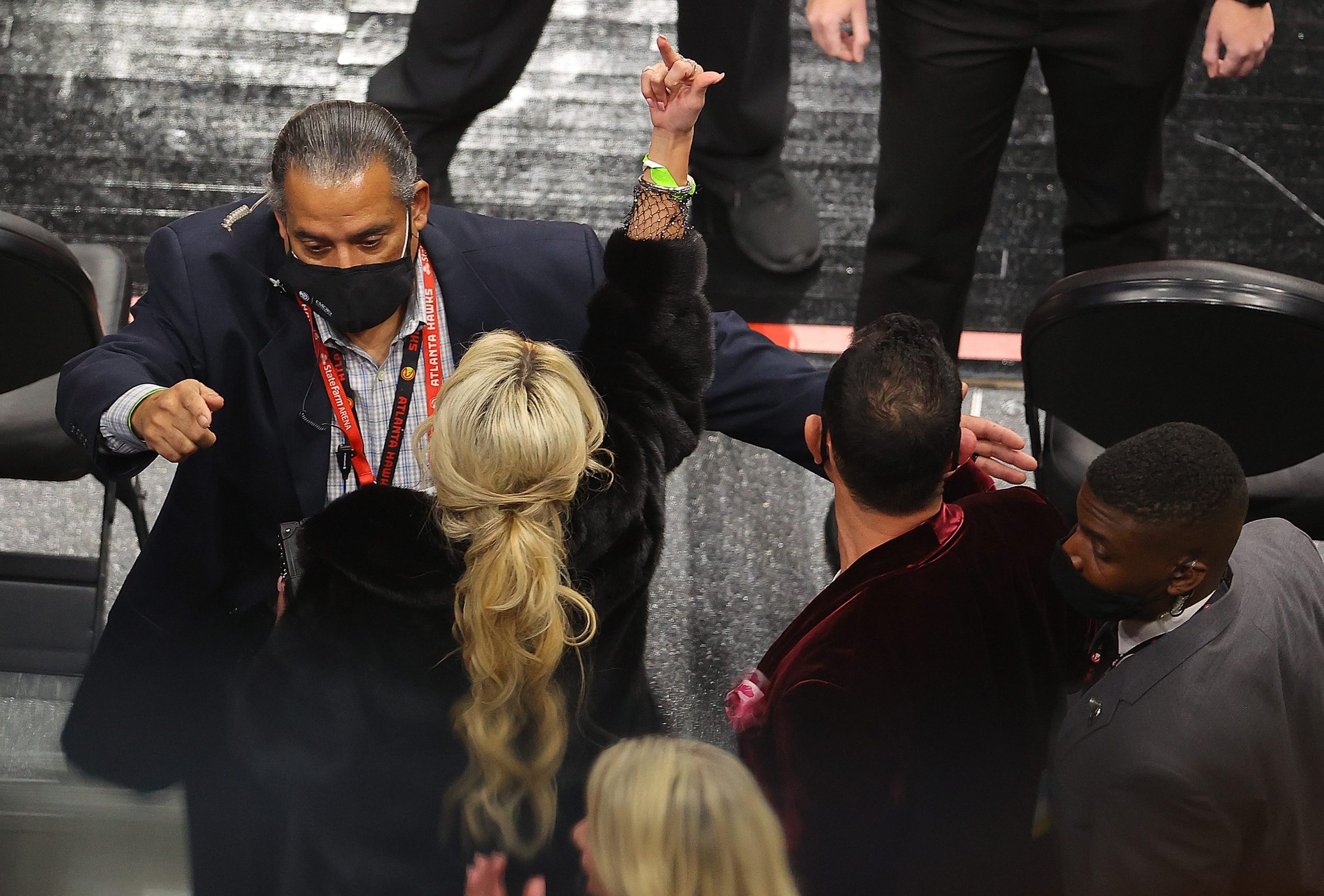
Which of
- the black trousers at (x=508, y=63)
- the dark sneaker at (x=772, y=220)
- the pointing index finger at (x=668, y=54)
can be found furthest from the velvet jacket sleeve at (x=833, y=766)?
the black trousers at (x=508, y=63)

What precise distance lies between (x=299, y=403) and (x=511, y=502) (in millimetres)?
510

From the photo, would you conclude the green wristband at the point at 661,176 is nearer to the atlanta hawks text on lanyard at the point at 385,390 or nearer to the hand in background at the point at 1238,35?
the atlanta hawks text on lanyard at the point at 385,390

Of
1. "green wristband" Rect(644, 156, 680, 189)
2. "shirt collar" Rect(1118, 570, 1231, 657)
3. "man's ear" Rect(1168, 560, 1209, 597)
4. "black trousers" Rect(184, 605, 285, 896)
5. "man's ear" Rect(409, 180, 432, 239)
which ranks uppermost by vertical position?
"green wristband" Rect(644, 156, 680, 189)

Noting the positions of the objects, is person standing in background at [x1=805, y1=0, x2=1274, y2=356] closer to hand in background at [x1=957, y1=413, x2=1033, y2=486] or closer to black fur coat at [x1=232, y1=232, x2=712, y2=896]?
hand in background at [x1=957, y1=413, x2=1033, y2=486]

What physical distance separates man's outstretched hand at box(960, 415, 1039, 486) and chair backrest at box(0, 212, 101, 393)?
1.49m

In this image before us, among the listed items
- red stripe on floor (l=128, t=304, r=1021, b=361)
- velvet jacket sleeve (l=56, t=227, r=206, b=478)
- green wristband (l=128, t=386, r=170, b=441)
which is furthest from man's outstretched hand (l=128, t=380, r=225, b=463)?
Result: red stripe on floor (l=128, t=304, r=1021, b=361)

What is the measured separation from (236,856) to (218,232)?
968 mm

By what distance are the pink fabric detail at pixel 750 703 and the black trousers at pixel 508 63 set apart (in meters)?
2.33

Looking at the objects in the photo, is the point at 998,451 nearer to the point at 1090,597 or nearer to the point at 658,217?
the point at 1090,597

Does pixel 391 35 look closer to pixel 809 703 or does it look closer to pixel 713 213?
pixel 713 213

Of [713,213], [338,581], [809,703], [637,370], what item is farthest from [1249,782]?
[713,213]

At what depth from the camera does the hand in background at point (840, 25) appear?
292 centimetres

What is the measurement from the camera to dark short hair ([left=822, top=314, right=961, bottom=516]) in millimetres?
1690

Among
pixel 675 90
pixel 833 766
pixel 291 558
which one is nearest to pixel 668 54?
pixel 675 90
